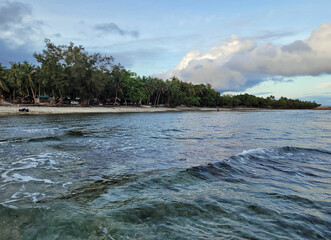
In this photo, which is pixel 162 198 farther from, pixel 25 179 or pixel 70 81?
pixel 70 81

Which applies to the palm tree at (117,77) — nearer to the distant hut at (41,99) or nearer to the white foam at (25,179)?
the distant hut at (41,99)

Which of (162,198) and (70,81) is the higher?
(70,81)

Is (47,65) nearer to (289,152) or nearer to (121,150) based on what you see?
(121,150)

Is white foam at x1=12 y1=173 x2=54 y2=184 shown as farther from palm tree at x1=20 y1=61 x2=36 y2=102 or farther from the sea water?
palm tree at x1=20 y1=61 x2=36 y2=102

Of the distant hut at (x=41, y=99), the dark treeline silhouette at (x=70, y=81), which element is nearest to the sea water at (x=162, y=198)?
the dark treeline silhouette at (x=70, y=81)

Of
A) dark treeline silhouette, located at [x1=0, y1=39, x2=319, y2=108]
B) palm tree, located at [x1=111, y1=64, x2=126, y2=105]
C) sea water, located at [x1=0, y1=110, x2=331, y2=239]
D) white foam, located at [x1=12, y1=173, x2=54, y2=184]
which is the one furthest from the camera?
palm tree, located at [x1=111, y1=64, x2=126, y2=105]

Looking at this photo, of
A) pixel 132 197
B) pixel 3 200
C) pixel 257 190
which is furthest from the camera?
pixel 257 190

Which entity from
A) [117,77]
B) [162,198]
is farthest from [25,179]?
[117,77]

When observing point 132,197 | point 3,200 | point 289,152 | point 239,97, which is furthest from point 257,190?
point 239,97

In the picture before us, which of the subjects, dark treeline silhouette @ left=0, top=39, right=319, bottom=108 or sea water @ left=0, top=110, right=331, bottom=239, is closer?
sea water @ left=0, top=110, right=331, bottom=239

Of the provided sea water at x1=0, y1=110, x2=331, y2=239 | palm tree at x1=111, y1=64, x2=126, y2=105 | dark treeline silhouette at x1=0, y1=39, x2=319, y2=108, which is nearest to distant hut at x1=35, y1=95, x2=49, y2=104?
dark treeline silhouette at x1=0, y1=39, x2=319, y2=108

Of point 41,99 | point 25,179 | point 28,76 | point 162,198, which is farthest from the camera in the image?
point 41,99

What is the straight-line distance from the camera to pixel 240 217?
14.3ft

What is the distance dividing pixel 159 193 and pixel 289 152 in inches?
359
